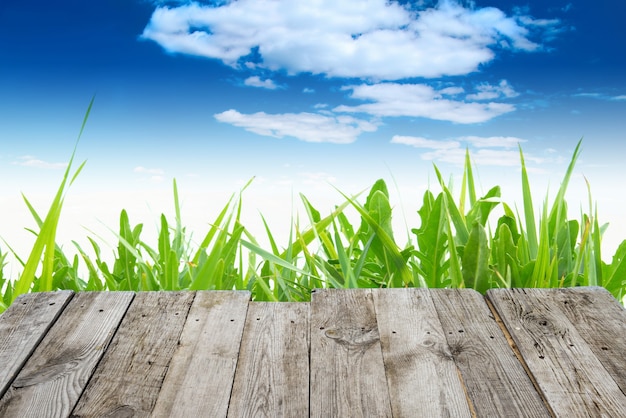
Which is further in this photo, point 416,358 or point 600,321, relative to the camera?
point 600,321

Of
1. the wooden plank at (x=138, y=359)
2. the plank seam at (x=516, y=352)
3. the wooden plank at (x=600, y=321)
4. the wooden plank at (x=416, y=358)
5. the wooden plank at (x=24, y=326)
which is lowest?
the wooden plank at (x=600, y=321)

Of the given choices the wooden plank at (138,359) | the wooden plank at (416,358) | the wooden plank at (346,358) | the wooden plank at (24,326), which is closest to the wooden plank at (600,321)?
the wooden plank at (416,358)

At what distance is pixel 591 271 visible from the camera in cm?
210

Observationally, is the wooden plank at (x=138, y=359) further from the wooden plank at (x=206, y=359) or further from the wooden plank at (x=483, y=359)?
the wooden plank at (x=483, y=359)

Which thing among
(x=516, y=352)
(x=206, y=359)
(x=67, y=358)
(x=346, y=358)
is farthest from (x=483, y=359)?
(x=67, y=358)

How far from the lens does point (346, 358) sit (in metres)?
1.35

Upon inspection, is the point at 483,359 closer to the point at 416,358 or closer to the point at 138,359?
the point at 416,358

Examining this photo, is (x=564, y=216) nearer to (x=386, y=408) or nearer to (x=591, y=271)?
(x=591, y=271)

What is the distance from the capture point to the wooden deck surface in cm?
120

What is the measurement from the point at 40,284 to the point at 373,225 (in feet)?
3.76

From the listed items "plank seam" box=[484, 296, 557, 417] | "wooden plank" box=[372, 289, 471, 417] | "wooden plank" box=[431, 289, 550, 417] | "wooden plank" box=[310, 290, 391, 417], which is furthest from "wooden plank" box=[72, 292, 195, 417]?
"plank seam" box=[484, 296, 557, 417]

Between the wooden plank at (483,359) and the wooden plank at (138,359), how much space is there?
663mm

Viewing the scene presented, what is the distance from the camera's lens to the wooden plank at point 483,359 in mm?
1189

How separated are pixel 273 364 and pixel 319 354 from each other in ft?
0.36
